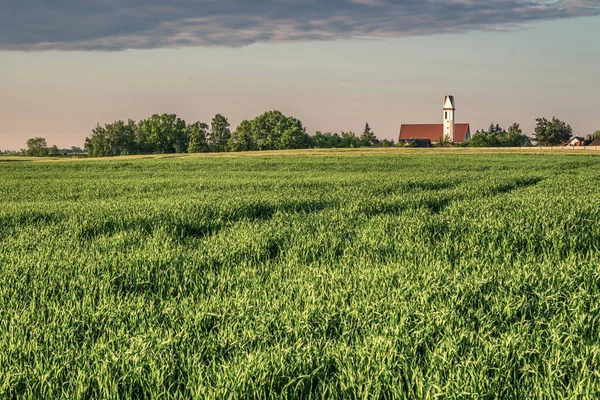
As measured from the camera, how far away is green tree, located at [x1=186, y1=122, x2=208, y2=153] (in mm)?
136750

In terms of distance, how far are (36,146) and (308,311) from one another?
176702 mm

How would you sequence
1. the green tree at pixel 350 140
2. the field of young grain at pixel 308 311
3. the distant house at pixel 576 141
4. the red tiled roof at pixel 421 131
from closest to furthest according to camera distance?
1. the field of young grain at pixel 308 311
2. the green tree at pixel 350 140
3. the distant house at pixel 576 141
4. the red tiled roof at pixel 421 131

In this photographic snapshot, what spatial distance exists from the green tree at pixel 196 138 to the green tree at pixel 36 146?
41024 mm

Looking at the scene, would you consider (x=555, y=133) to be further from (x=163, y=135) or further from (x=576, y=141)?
(x=163, y=135)

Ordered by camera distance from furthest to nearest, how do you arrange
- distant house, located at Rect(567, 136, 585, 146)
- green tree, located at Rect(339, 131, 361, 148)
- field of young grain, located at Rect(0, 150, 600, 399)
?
distant house, located at Rect(567, 136, 585, 146) < green tree, located at Rect(339, 131, 361, 148) < field of young grain, located at Rect(0, 150, 600, 399)

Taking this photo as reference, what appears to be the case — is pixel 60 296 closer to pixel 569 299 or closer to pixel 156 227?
pixel 156 227

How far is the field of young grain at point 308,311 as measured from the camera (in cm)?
351

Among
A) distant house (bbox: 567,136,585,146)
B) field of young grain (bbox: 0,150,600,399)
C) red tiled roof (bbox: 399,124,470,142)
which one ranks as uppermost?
red tiled roof (bbox: 399,124,470,142)

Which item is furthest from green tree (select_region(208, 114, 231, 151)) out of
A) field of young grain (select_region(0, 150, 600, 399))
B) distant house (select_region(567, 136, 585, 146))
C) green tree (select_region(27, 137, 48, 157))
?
field of young grain (select_region(0, 150, 600, 399))

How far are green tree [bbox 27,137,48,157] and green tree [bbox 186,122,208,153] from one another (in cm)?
4102

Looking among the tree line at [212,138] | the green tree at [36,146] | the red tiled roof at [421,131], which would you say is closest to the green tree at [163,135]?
the tree line at [212,138]

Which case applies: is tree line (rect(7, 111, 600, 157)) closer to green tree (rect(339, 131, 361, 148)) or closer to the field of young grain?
green tree (rect(339, 131, 361, 148))

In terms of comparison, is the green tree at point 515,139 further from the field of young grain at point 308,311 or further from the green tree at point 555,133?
the field of young grain at point 308,311

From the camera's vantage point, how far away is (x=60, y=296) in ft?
20.0
